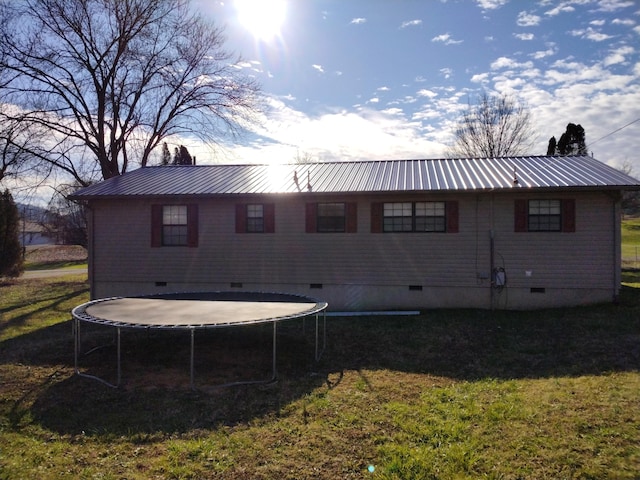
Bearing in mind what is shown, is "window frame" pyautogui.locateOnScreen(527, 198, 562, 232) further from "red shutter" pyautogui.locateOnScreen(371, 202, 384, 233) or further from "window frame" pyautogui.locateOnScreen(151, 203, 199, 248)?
"window frame" pyautogui.locateOnScreen(151, 203, 199, 248)

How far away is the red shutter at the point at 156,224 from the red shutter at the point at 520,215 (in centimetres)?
926

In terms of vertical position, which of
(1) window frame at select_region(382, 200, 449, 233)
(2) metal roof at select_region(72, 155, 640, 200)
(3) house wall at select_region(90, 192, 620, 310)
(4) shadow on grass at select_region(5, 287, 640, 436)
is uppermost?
(2) metal roof at select_region(72, 155, 640, 200)

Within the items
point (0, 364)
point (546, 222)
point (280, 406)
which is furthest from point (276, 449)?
point (546, 222)

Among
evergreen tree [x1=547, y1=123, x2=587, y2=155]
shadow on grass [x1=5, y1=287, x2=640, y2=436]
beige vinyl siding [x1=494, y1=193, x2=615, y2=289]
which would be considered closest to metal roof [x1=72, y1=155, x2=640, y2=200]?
beige vinyl siding [x1=494, y1=193, x2=615, y2=289]

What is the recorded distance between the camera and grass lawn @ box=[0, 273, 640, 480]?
3727mm

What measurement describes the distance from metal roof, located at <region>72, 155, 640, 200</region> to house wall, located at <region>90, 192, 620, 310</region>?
0.36m

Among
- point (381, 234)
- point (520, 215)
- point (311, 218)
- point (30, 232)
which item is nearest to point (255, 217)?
point (311, 218)

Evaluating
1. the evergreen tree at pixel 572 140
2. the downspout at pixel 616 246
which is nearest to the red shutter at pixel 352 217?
the downspout at pixel 616 246

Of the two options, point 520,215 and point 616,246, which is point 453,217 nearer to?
point 520,215

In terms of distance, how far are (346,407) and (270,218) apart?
7018 mm

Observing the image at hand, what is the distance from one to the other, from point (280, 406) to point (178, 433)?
1.21 m

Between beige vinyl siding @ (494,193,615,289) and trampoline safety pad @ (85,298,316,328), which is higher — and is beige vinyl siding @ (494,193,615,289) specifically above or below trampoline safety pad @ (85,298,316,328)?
above

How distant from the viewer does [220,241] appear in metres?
11.6

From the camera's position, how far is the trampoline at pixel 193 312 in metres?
6.08
